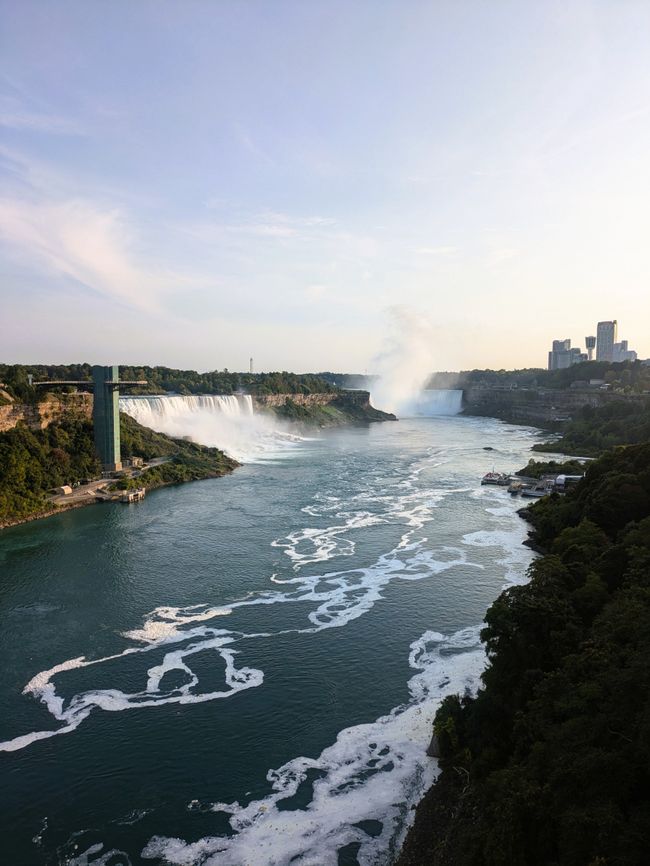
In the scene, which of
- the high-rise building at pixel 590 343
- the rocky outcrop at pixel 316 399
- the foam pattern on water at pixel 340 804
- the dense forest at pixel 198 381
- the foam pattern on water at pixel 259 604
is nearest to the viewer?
the foam pattern on water at pixel 340 804

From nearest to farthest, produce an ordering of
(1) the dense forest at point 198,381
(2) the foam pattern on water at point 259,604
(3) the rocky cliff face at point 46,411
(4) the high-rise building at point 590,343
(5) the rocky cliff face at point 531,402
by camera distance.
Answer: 1. (2) the foam pattern on water at point 259,604
2. (3) the rocky cliff face at point 46,411
3. (1) the dense forest at point 198,381
4. (5) the rocky cliff face at point 531,402
5. (4) the high-rise building at point 590,343

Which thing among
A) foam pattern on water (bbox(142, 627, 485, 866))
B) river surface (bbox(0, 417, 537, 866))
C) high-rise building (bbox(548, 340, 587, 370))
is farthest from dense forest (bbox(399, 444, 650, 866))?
high-rise building (bbox(548, 340, 587, 370))

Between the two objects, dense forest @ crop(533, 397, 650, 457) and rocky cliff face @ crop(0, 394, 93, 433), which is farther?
dense forest @ crop(533, 397, 650, 457)

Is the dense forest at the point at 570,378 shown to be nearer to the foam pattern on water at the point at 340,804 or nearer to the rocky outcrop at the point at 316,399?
the rocky outcrop at the point at 316,399

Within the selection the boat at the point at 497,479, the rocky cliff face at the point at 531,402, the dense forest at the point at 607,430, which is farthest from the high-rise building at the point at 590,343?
the boat at the point at 497,479

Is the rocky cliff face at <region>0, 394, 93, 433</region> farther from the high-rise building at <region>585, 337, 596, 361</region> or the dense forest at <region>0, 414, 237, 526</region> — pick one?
the high-rise building at <region>585, 337, 596, 361</region>

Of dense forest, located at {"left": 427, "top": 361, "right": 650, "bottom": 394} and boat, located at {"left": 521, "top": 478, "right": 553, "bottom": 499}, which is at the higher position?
dense forest, located at {"left": 427, "top": 361, "right": 650, "bottom": 394}
